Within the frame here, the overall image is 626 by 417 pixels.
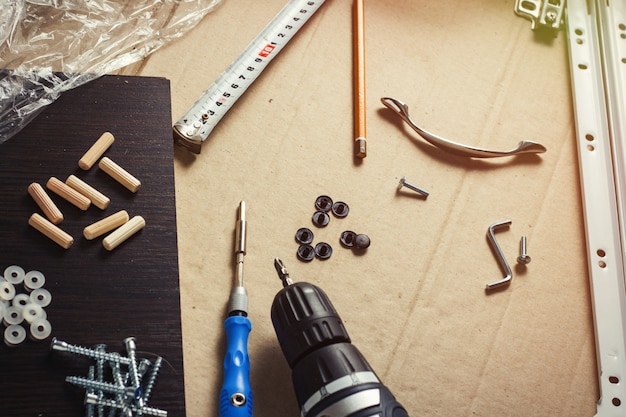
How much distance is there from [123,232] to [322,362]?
11.1 inches

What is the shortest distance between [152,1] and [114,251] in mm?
414

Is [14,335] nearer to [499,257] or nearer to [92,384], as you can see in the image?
[92,384]

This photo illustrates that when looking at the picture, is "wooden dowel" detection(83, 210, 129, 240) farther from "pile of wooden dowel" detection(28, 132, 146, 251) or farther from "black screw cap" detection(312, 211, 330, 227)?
"black screw cap" detection(312, 211, 330, 227)

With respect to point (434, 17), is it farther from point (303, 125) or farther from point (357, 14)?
point (303, 125)

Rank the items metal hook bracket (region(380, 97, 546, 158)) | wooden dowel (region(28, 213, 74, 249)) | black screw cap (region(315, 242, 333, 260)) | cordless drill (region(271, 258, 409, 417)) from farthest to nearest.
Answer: metal hook bracket (region(380, 97, 546, 158))
black screw cap (region(315, 242, 333, 260))
wooden dowel (region(28, 213, 74, 249))
cordless drill (region(271, 258, 409, 417))

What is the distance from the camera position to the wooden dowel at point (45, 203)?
853 mm

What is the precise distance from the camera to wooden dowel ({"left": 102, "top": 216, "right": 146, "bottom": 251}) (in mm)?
852

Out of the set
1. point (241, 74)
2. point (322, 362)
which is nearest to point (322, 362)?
point (322, 362)

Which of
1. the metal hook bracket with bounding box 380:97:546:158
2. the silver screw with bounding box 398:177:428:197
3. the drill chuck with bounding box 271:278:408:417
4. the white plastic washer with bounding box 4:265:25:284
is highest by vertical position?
the metal hook bracket with bounding box 380:97:546:158

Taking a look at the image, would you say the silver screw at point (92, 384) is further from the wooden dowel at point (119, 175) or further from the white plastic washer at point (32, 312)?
the wooden dowel at point (119, 175)

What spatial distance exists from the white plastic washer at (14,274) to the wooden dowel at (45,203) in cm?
7

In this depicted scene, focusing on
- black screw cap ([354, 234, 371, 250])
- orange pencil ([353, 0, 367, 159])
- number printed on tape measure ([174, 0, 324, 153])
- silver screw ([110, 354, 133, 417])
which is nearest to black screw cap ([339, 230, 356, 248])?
black screw cap ([354, 234, 371, 250])

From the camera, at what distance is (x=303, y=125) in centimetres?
104

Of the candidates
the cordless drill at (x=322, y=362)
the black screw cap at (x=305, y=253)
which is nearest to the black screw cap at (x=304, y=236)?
the black screw cap at (x=305, y=253)
